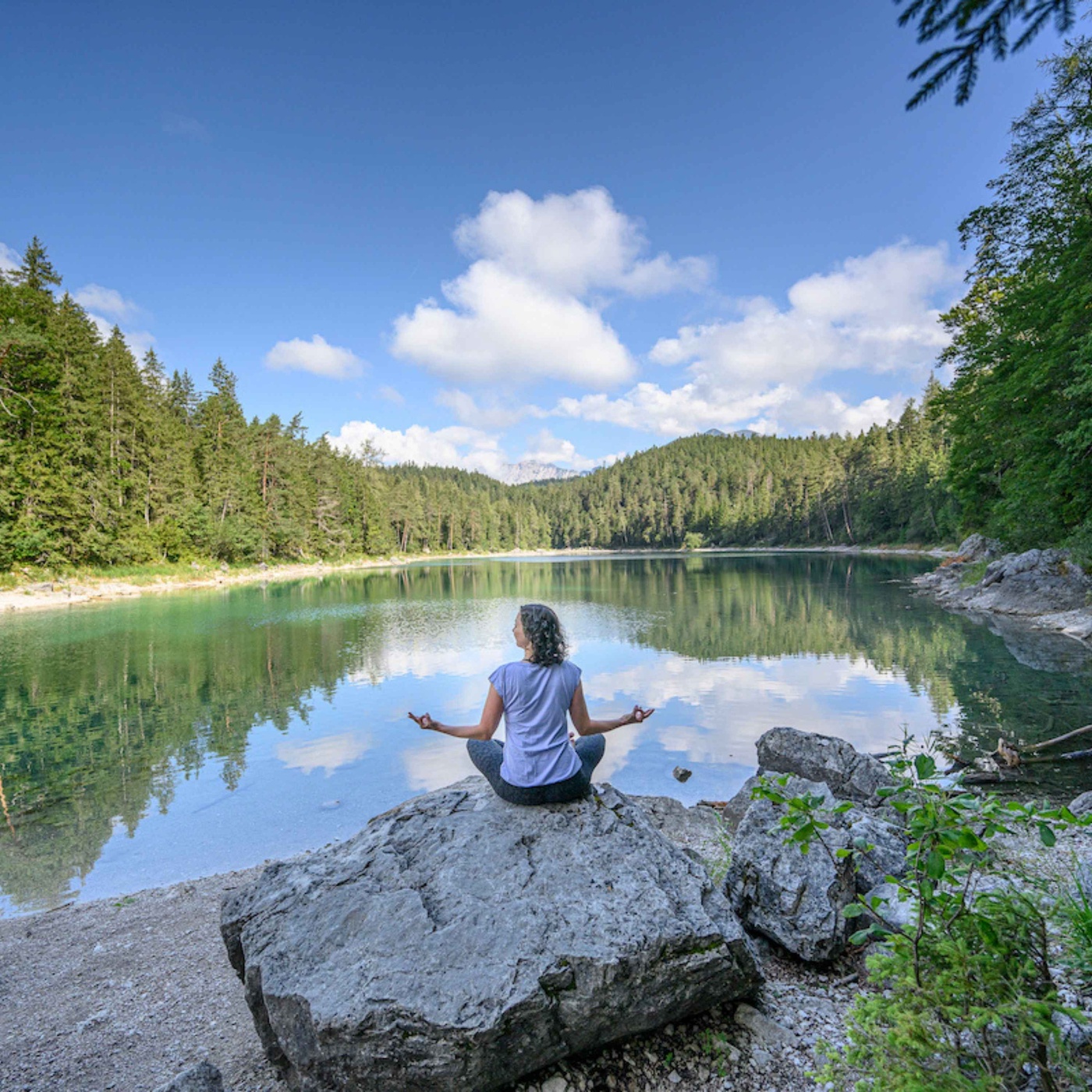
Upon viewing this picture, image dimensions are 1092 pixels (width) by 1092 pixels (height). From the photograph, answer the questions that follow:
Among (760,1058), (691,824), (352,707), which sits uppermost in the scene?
(760,1058)

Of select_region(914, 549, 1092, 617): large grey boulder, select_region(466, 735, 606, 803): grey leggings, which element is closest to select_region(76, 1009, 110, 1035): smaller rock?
select_region(466, 735, 606, 803): grey leggings

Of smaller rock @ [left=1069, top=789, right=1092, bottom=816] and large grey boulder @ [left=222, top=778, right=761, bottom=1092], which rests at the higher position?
large grey boulder @ [left=222, top=778, right=761, bottom=1092]

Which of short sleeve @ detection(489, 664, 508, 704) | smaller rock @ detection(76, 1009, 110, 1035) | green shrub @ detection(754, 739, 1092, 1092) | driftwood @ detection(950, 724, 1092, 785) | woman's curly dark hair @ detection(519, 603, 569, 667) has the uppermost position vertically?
woman's curly dark hair @ detection(519, 603, 569, 667)

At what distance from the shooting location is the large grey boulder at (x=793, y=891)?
3.39m

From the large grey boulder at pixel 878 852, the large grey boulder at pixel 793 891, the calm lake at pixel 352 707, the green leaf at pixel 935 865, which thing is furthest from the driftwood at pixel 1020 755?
the green leaf at pixel 935 865

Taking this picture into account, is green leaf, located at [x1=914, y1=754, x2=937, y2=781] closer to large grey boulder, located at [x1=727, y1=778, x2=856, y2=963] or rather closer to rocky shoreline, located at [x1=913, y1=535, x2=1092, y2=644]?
large grey boulder, located at [x1=727, y1=778, x2=856, y2=963]

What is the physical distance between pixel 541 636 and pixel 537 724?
512 millimetres

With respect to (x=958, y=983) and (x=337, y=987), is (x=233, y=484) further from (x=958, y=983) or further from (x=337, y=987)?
(x=958, y=983)

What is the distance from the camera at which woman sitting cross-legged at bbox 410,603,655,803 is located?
11.1ft

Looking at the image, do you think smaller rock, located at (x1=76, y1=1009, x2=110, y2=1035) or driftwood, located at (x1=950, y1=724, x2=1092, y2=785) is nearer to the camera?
smaller rock, located at (x1=76, y1=1009, x2=110, y2=1035)

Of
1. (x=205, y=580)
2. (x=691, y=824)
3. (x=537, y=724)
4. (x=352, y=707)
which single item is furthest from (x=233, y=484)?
(x=537, y=724)

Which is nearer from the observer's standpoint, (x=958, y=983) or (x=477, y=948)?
(x=958, y=983)

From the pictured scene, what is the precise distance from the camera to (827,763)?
7.13 meters

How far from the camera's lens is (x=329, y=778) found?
9.20m
